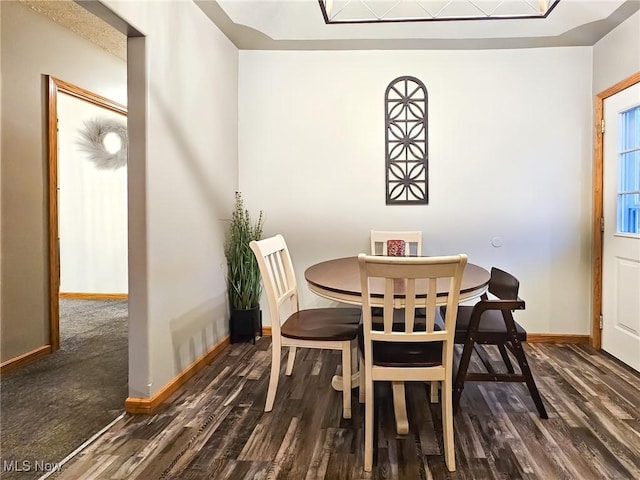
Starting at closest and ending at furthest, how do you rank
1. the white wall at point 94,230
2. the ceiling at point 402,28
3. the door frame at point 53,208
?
the ceiling at point 402,28, the door frame at point 53,208, the white wall at point 94,230

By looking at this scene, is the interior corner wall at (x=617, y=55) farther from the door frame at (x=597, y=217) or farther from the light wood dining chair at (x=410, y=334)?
the light wood dining chair at (x=410, y=334)

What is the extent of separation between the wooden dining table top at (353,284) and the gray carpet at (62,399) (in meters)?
1.31

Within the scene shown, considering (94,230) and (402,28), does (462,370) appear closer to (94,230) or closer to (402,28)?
(402,28)

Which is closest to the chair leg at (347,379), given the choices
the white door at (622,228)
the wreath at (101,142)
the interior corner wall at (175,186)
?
the interior corner wall at (175,186)

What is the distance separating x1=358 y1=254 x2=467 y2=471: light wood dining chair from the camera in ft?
5.21

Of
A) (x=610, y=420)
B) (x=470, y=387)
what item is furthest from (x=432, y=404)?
(x=610, y=420)

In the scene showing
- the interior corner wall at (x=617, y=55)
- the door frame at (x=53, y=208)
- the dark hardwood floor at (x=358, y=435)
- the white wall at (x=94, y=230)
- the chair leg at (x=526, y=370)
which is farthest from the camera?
the white wall at (x=94, y=230)

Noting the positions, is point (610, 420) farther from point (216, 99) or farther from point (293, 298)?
point (216, 99)

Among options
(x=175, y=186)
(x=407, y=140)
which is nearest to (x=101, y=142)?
(x=175, y=186)

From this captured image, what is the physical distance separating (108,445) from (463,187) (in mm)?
3006

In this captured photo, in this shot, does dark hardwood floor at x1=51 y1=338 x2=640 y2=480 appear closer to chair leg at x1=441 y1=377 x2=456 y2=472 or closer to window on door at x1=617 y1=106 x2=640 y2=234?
chair leg at x1=441 y1=377 x2=456 y2=472

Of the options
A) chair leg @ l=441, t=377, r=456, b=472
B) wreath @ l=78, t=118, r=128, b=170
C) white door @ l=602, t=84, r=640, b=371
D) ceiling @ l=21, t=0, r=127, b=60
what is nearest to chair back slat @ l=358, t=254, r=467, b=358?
chair leg @ l=441, t=377, r=456, b=472

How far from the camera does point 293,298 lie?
269 centimetres

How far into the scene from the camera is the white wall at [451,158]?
11.0 feet
